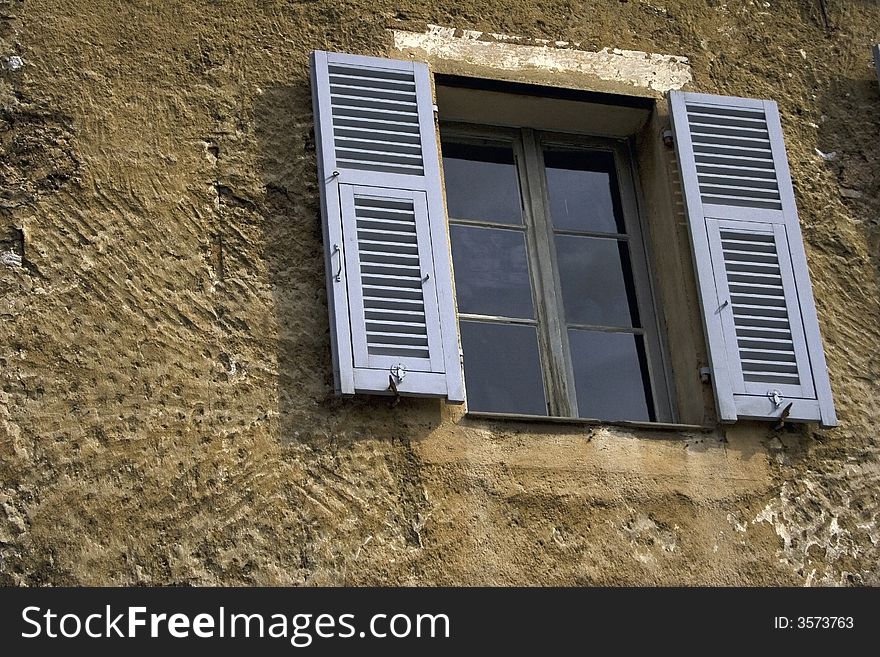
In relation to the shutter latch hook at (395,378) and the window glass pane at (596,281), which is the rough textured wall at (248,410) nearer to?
the shutter latch hook at (395,378)

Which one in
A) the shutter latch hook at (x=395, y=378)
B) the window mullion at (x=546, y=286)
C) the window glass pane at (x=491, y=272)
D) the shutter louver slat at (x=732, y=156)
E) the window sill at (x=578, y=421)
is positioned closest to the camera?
the shutter latch hook at (x=395, y=378)

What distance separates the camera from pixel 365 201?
495 cm

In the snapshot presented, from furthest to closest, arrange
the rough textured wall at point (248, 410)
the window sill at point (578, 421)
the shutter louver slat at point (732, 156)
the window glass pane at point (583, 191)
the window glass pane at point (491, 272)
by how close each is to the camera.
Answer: the window glass pane at point (583, 191) < the shutter louver slat at point (732, 156) < the window glass pane at point (491, 272) < the window sill at point (578, 421) < the rough textured wall at point (248, 410)

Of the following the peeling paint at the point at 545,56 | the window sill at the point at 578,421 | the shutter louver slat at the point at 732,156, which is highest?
the peeling paint at the point at 545,56

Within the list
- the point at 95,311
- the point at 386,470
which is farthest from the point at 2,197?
the point at 386,470

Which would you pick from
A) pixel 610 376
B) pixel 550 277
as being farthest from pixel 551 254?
pixel 610 376

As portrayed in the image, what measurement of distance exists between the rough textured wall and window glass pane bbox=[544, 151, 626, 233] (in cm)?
68

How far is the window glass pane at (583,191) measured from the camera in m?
5.46

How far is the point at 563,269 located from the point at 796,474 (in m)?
1.01

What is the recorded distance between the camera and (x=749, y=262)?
5.19 metres

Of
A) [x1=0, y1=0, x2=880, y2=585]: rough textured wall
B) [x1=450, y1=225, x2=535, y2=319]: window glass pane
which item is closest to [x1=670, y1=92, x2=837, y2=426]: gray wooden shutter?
[x1=0, y1=0, x2=880, y2=585]: rough textured wall

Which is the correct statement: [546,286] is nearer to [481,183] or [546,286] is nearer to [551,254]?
[551,254]

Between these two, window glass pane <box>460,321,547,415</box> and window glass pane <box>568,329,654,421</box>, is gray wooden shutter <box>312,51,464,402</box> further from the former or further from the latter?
window glass pane <box>568,329,654,421</box>

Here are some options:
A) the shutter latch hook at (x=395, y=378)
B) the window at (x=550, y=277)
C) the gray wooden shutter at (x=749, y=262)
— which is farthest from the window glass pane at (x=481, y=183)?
the shutter latch hook at (x=395, y=378)
